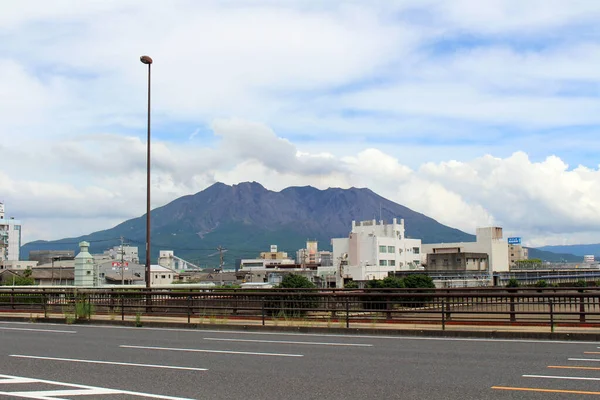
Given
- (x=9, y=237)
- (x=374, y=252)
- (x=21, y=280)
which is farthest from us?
(x=9, y=237)

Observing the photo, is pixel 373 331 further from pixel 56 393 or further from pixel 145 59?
pixel 145 59

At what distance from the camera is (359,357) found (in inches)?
562

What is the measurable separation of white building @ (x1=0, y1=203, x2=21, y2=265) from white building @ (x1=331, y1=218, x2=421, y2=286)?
7225 cm

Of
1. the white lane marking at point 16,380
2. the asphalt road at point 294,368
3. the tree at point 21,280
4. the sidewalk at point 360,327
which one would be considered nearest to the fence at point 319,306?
the sidewalk at point 360,327

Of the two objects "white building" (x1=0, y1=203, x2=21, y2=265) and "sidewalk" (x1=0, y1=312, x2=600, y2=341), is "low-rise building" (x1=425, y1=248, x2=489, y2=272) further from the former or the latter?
"sidewalk" (x1=0, y1=312, x2=600, y2=341)

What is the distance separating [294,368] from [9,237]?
6474 inches

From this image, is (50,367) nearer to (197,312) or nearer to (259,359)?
(259,359)

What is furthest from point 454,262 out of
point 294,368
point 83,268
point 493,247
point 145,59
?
point 294,368

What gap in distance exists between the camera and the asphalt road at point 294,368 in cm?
1012

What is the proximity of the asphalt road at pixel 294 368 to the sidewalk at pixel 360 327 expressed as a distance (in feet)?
2.93

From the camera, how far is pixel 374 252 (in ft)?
380

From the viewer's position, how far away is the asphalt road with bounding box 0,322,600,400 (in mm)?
10117

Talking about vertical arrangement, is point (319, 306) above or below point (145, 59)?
below

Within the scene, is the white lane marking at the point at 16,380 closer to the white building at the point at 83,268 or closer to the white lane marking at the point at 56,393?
the white lane marking at the point at 56,393
